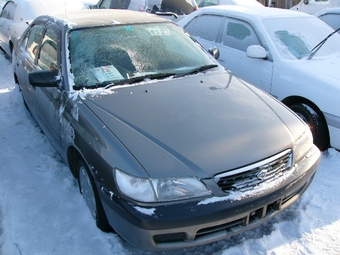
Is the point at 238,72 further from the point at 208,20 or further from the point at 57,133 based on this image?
the point at 57,133

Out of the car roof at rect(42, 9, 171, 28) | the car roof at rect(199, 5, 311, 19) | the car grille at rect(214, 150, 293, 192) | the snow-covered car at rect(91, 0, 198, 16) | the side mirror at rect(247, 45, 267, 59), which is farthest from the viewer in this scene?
the snow-covered car at rect(91, 0, 198, 16)

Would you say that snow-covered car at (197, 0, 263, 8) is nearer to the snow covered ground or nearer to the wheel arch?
the wheel arch

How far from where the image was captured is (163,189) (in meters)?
2.16

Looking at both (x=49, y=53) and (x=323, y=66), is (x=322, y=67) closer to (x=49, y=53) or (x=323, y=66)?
(x=323, y=66)

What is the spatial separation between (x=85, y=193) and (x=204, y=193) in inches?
45.8

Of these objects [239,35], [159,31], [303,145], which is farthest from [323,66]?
[159,31]

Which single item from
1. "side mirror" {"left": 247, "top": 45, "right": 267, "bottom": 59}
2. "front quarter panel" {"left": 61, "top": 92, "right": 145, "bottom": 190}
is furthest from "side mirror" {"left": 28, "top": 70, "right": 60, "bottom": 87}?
"side mirror" {"left": 247, "top": 45, "right": 267, "bottom": 59}

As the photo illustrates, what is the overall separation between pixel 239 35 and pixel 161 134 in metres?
3.04

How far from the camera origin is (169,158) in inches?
88.4

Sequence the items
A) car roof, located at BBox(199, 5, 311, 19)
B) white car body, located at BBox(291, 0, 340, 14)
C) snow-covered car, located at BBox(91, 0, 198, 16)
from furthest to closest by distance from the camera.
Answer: white car body, located at BBox(291, 0, 340, 14) < snow-covered car, located at BBox(91, 0, 198, 16) < car roof, located at BBox(199, 5, 311, 19)

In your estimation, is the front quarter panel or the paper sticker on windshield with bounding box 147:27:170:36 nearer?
the front quarter panel

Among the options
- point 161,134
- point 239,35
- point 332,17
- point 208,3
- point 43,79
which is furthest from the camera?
point 208,3

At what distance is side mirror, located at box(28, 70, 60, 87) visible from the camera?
3.06 metres

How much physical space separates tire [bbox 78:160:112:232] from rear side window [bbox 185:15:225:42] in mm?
3276
